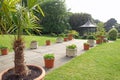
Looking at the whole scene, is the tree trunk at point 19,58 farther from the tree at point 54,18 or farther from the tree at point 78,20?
the tree at point 78,20

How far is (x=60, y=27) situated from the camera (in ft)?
103

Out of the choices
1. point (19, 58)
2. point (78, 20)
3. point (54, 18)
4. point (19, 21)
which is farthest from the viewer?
Result: point (78, 20)

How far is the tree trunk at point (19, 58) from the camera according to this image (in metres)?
4.03

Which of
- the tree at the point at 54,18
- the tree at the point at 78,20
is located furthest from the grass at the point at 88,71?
the tree at the point at 78,20

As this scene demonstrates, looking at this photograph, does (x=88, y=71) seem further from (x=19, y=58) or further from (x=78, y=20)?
(x=78, y=20)

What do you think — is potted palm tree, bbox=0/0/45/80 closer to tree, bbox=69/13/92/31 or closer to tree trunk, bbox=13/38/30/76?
tree trunk, bbox=13/38/30/76

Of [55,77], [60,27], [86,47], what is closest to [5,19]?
[55,77]

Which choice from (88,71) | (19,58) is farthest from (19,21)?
(88,71)

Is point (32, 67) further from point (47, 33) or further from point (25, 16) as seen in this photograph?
point (47, 33)

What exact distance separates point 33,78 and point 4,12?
5.73 feet

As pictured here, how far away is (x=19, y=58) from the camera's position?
411 centimetres

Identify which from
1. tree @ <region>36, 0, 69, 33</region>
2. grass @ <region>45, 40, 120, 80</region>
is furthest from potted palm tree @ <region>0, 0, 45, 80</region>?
tree @ <region>36, 0, 69, 33</region>

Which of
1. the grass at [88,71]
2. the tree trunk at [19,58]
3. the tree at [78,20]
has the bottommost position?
the grass at [88,71]

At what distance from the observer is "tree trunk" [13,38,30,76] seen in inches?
159
